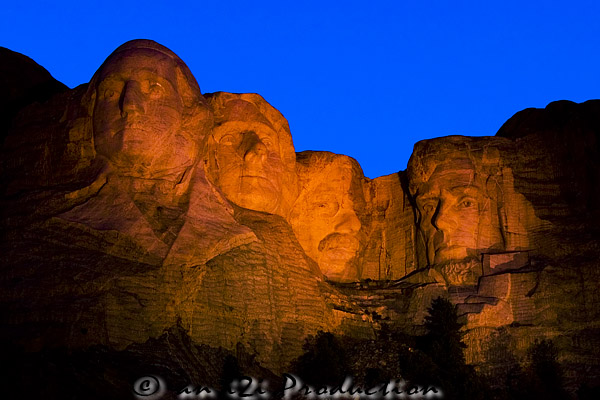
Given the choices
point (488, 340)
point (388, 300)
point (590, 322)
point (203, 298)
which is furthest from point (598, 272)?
point (203, 298)

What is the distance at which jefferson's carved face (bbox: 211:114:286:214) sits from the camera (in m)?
22.2

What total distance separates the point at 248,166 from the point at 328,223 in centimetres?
342

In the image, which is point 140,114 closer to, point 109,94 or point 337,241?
point 109,94

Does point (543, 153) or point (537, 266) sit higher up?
point (543, 153)

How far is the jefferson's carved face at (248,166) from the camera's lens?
2219 cm

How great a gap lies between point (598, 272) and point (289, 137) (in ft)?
22.8

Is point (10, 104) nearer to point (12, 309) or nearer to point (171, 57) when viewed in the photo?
point (171, 57)

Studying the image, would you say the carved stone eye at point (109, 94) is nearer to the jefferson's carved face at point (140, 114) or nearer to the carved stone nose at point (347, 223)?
the jefferson's carved face at point (140, 114)

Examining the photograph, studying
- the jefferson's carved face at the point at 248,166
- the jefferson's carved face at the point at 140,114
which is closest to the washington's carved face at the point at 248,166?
the jefferson's carved face at the point at 248,166

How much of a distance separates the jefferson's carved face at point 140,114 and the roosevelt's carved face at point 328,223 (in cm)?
520

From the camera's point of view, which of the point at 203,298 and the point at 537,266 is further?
the point at 537,266

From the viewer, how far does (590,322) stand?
70.4ft

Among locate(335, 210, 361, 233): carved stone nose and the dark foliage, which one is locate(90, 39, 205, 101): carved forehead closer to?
the dark foliage

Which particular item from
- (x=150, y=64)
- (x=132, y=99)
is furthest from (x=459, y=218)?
(x=132, y=99)
